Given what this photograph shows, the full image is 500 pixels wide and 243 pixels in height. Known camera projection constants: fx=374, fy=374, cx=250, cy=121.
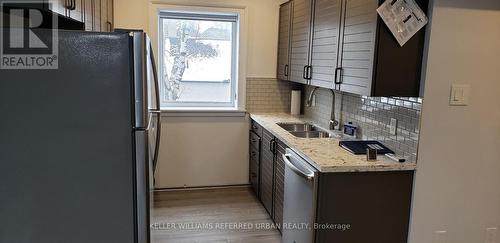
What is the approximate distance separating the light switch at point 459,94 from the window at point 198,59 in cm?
239

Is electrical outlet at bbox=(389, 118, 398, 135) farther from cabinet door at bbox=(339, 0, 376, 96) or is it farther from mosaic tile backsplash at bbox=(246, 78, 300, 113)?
mosaic tile backsplash at bbox=(246, 78, 300, 113)

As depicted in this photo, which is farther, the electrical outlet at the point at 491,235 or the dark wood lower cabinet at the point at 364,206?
the electrical outlet at the point at 491,235

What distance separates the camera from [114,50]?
1565 millimetres

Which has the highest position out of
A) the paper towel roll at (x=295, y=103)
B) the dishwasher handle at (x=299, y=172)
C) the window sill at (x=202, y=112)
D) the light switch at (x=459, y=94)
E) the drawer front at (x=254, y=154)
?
the light switch at (x=459, y=94)

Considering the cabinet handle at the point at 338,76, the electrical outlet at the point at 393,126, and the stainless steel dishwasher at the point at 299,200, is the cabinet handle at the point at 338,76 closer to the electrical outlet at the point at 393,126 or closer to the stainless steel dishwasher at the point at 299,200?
the electrical outlet at the point at 393,126

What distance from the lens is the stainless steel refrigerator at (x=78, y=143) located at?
1534 millimetres

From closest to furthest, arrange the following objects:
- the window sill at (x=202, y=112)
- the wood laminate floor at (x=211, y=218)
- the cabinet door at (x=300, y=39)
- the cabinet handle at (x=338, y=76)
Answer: the cabinet handle at (x=338, y=76) → the wood laminate floor at (x=211, y=218) → the cabinet door at (x=300, y=39) → the window sill at (x=202, y=112)

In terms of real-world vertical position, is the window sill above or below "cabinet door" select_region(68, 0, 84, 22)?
below

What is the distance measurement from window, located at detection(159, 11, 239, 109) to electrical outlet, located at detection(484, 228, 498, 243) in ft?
8.58

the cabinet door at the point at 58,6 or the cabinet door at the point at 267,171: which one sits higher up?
the cabinet door at the point at 58,6

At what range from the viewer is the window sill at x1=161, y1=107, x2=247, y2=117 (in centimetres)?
393

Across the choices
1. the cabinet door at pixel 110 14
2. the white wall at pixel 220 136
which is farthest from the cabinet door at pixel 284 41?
the cabinet door at pixel 110 14

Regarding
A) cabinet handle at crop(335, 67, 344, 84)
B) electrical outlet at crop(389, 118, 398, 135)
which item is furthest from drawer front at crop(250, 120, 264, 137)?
electrical outlet at crop(389, 118, 398, 135)

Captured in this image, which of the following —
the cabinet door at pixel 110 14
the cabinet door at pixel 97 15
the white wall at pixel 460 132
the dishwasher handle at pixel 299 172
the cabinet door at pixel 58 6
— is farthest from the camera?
the cabinet door at pixel 110 14
